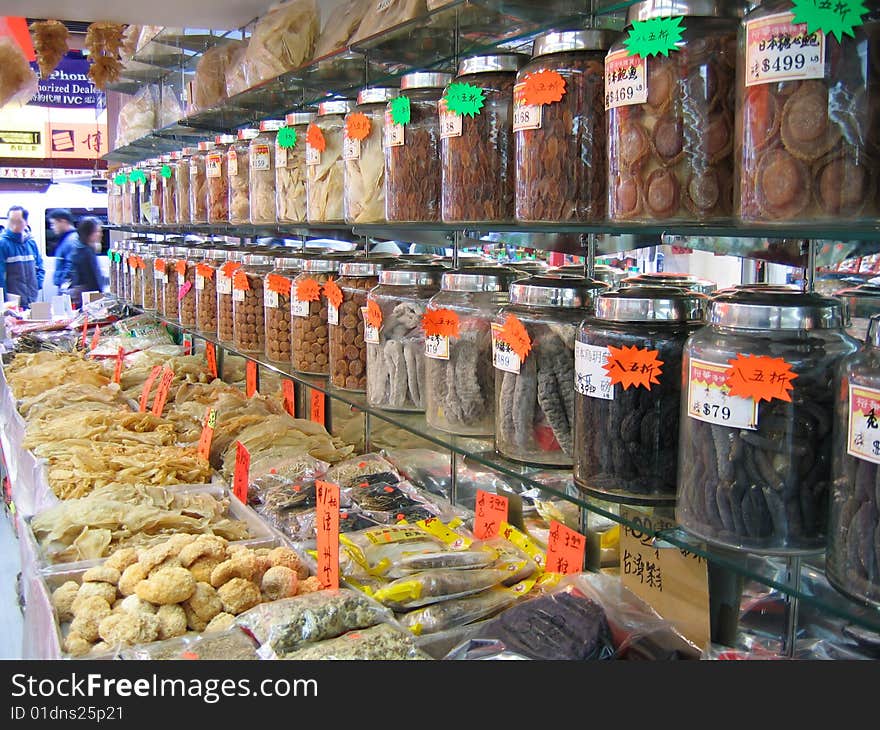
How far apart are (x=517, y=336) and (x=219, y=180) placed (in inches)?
90.0

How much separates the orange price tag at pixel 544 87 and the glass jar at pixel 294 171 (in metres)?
1.21

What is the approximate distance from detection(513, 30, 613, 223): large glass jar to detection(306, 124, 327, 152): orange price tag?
1.00 meters

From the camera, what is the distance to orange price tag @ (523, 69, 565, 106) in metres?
1.35

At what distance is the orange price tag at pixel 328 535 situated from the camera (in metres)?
1.80

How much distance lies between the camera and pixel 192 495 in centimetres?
246

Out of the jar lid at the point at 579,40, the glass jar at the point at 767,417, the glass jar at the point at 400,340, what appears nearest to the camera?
the glass jar at the point at 767,417

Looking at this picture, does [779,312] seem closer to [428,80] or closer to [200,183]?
[428,80]

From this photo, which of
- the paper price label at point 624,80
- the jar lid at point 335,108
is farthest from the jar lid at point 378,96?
the paper price label at point 624,80

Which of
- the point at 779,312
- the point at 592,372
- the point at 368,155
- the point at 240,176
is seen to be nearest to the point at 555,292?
the point at 592,372

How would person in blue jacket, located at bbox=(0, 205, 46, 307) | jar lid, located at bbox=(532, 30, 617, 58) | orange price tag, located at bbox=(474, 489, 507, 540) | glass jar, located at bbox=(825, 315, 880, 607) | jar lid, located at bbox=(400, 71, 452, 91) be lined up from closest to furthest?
glass jar, located at bbox=(825, 315, 880, 607)
jar lid, located at bbox=(532, 30, 617, 58)
jar lid, located at bbox=(400, 71, 452, 91)
orange price tag, located at bbox=(474, 489, 507, 540)
person in blue jacket, located at bbox=(0, 205, 46, 307)

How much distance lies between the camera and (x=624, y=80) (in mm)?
1194

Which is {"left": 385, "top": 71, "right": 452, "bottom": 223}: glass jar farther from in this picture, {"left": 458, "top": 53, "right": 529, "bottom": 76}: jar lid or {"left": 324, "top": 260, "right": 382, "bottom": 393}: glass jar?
{"left": 324, "top": 260, "right": 382, "bottom": 393}: glass jar

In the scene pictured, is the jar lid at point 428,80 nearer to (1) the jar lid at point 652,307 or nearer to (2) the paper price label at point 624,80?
(2) the paper price label at point 624,80

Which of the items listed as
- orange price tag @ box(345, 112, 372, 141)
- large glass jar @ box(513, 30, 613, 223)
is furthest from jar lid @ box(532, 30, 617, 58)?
orange price tag @ box(345, 112, 372, 141)
